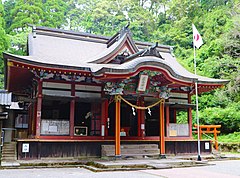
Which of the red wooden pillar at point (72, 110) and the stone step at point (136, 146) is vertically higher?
the red wooden pillar at point (72, 110)

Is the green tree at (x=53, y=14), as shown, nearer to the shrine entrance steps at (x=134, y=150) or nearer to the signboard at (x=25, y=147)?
the shrine entrance steps at (x=134, y=150)

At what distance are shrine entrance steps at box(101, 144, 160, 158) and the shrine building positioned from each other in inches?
2.0

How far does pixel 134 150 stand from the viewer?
13.2 meters

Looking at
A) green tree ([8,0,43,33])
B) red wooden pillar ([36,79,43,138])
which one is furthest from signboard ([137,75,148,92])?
green tree ([8,0,43,33])

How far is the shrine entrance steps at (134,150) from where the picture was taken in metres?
12.6

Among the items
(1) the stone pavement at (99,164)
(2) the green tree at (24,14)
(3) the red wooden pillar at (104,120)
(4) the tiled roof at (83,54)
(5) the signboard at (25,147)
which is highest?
(2) the green tree at (24,14)

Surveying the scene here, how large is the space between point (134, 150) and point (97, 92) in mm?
3301

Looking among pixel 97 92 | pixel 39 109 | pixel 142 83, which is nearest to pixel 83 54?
pixel 97 92

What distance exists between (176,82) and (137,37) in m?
29.8

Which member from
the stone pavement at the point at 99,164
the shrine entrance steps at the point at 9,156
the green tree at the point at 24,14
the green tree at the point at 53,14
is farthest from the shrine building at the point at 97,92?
the green tree at the point at 53,14

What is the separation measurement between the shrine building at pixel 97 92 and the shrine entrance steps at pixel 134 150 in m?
0.05

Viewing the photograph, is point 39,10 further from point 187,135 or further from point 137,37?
point 187,135

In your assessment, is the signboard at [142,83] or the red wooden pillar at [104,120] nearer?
the signboard at [142,83]

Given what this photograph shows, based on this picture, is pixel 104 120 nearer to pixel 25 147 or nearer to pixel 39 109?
pixel 39 109
